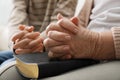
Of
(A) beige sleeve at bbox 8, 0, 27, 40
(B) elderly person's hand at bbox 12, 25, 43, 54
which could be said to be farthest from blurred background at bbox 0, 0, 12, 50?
(B) elderly person's hand at bbox 12, 25, 43, 54

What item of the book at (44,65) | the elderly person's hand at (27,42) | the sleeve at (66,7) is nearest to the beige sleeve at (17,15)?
the sleeve at (66,7)

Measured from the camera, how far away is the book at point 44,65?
652 mm

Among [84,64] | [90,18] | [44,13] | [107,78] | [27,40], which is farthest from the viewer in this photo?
[44,13]

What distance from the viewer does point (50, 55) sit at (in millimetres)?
721

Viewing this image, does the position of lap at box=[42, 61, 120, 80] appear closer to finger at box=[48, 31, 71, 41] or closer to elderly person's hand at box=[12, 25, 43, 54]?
finger at box=[48, 31, 71, 41]

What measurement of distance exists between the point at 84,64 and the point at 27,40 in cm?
23

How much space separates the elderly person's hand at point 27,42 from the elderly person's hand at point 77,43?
13 centimetres

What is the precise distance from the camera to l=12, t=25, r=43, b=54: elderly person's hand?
826 millimetres

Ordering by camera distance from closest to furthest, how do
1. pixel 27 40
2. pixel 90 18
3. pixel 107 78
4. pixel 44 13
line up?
1. pixel 107 78
2. pixel 27 40
3. pixel 90 18
4. pixel 44 13

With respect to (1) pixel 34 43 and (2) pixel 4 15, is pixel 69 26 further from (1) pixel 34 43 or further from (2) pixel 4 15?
(2) pixel 4 15

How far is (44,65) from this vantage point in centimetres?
66

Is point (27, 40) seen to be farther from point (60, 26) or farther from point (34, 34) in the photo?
point (60, 26)

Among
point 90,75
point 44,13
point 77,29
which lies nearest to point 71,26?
point 77,29

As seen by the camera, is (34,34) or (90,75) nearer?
(90,75)
